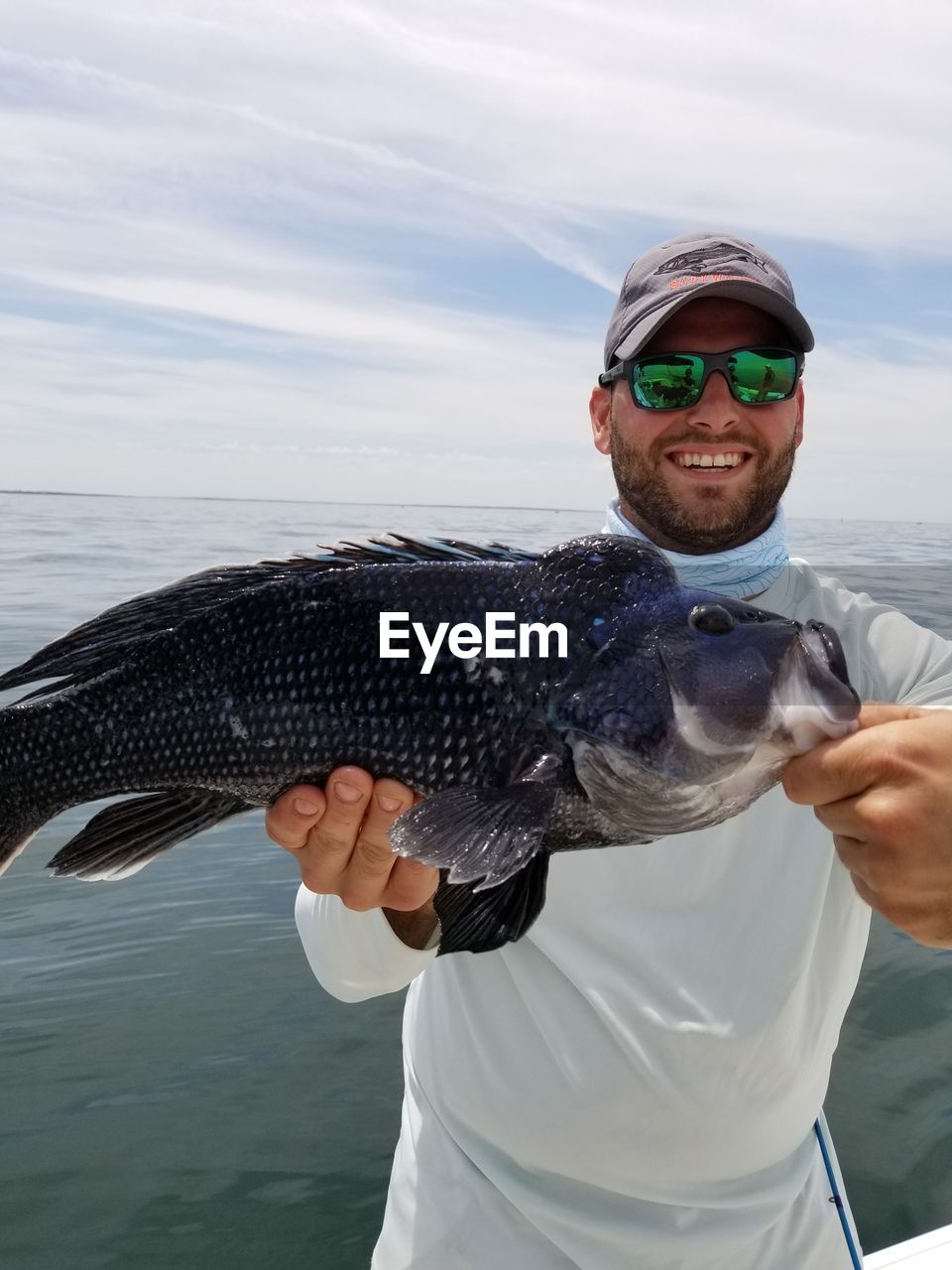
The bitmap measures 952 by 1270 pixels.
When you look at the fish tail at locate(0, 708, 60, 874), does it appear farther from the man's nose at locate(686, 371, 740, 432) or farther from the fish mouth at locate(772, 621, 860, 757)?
the man's nose at locate(686, 371, 740, 432)

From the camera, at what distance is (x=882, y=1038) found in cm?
530

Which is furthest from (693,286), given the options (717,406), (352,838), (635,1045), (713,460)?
(635,1045)

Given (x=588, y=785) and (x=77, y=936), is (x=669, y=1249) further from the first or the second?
(x=77, y=936)

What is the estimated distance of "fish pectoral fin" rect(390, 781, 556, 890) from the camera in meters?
1.78

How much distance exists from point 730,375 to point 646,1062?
2048 millimetres

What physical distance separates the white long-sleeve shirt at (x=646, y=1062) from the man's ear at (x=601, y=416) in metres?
1.47

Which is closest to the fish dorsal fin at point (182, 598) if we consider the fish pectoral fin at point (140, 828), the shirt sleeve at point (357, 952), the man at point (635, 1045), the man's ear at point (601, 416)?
the fish pectoral fin at point (140, 828)

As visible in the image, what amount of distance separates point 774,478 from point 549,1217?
2.31 meters

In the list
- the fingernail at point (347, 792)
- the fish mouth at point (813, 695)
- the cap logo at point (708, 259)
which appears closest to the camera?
the fish mouth at point (813, 695)

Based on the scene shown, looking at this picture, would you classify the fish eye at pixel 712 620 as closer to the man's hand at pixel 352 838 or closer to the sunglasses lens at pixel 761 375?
the man's hand at pixel 352 838

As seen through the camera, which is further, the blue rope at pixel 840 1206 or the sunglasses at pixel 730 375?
the sunglasses at pixel 730 375

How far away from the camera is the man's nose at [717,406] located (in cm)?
304

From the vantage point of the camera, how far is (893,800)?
1.64m

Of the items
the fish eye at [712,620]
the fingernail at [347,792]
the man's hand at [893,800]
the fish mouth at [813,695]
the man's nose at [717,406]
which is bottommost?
the fingernail at [347,792]
